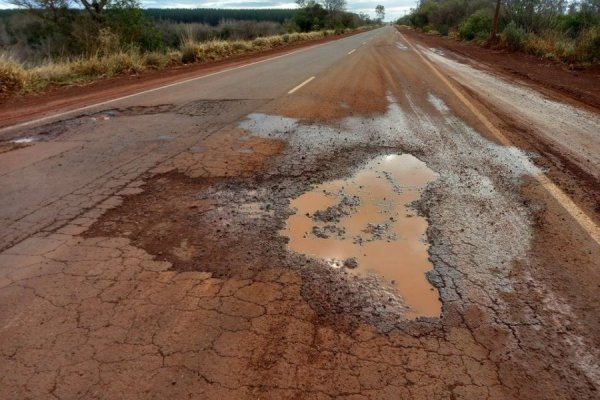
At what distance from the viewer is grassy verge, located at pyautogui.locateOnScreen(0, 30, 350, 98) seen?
10.4 metres

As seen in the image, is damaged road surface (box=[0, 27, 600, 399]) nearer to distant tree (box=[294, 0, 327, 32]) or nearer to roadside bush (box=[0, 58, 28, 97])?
roadside bush (box=[0, 58, 28, 97])

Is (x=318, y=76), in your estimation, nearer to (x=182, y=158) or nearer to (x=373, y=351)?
(x=182, y=158)

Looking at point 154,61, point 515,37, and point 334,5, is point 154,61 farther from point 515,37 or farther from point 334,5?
point 334,5

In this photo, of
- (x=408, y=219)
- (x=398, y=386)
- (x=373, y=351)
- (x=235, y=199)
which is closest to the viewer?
(x=398, y=386)

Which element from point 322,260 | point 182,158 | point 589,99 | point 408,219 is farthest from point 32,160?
point 589,99

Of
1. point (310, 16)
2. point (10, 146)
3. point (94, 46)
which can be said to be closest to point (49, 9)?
point (94, 46)

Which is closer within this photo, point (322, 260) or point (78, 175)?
point (322, 260)

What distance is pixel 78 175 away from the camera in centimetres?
488

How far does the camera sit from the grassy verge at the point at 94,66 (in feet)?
34.2

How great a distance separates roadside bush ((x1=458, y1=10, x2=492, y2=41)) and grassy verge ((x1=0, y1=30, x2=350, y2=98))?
18.0 meters

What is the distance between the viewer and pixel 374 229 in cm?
368

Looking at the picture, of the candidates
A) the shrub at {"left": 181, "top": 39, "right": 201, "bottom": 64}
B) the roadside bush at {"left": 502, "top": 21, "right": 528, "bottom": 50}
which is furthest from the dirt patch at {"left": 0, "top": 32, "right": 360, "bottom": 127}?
the roadside bush at {"left": 502, "top": 21, "right": 528, "bottom": 50}

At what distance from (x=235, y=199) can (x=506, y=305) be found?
8.35ft

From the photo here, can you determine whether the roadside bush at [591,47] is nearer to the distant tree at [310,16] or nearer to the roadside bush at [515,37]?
the roadside bush at [515,37]
